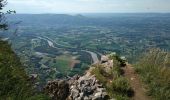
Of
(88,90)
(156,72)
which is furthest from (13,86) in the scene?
(156,72)

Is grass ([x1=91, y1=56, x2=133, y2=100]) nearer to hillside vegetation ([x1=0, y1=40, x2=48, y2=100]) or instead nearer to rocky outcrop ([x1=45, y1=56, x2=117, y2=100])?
rocky outcrop ([x1=45, y1=56, x2=117, y2=100])

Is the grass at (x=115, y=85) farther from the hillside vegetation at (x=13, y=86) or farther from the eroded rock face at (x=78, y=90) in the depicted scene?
the hillside vegetation at (x=13, y=86)

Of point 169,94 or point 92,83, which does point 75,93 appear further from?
point 169,94

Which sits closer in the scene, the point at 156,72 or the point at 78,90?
the point at 78,90

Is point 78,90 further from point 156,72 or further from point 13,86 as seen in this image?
point 156,72

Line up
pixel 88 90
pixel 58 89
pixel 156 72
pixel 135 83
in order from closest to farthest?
pixel 88 90 → pixel 58 89 → pixel 135 83 → pixel 156 72

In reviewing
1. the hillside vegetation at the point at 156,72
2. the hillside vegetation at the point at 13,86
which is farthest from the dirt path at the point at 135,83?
the hillside vegetation at the point at 13,86

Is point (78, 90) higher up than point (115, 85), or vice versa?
point (115, 85)

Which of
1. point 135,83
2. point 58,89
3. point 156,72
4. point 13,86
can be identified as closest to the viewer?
point 13,86
